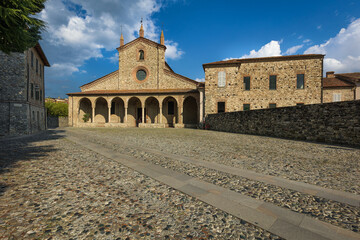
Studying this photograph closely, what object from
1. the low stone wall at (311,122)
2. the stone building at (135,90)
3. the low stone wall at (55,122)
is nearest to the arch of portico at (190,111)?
the stone building at (135,90)

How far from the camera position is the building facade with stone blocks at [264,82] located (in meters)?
18.7

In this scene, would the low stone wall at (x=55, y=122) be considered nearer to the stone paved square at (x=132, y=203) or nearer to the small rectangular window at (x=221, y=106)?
the small rectangular window at (x=221, y=106)

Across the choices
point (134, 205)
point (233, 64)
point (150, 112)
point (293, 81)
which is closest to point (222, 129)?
point (233, 64)

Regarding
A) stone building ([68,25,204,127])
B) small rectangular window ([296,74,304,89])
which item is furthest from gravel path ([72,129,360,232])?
small rectangular window ([296,74,304,89])

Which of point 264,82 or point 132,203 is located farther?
point 264,82

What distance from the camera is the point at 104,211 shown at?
2076mm

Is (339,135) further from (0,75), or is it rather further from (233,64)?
(0,75)

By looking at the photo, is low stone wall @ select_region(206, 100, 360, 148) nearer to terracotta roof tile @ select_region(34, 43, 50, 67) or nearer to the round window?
the round window

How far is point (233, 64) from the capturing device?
1867 cm

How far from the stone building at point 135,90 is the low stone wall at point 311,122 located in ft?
41.9

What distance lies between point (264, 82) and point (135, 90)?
17.8m

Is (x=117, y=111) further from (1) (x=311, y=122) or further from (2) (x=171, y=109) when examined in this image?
(1) (x=311, y=122)

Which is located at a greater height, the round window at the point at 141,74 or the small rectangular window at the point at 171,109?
the round window at the point at 141,74

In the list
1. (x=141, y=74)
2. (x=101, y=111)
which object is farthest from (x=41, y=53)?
(x=141, y=74)
